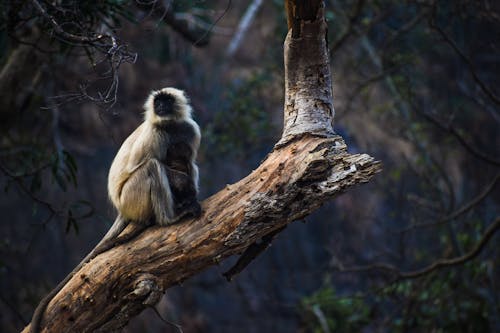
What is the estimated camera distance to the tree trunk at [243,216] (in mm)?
4625

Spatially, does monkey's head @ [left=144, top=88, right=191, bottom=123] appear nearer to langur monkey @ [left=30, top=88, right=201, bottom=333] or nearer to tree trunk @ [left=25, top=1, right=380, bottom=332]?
langur monkey @ [left=30, top=88, right=201, bottom=333]

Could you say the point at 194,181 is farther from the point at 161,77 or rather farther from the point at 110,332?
the point at 161,77

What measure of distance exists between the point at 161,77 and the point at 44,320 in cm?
1143

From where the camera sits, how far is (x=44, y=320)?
491 cm

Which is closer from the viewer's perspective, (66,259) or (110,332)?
(110,332)

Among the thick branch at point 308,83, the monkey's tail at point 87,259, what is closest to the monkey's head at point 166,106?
the monkey's tail at point 87,259

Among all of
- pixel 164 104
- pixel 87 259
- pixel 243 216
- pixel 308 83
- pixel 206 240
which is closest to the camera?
pixel 243 216

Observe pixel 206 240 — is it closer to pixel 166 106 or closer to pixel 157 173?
pixel 157 173

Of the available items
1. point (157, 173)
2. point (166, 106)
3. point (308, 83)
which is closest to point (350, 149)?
point (166, 106)

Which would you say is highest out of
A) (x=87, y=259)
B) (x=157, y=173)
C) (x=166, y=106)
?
(x=166, y=106)

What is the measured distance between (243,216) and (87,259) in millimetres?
1574

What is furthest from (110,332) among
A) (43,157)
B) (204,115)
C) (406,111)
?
(204,115)

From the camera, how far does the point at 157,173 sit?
5816mm

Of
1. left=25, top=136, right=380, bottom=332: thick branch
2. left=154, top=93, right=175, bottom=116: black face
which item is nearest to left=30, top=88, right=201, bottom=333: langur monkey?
left=154, top=93, right=175, bottom=116: black face
